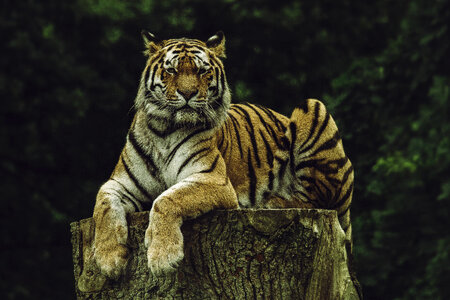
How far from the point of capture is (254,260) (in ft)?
15.9

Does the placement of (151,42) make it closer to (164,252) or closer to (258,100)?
(164,252)

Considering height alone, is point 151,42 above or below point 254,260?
above

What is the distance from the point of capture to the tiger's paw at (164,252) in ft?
15.8

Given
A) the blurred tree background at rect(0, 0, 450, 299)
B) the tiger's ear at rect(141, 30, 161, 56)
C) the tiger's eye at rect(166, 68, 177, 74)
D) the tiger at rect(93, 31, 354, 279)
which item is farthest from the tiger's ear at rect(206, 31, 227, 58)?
the blurred tree background at rect(0, 0, 450, 299)

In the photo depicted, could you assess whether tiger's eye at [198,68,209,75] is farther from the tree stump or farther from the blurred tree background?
the blurred tree background

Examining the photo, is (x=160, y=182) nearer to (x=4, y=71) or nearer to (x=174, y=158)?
(x=174, y=158)

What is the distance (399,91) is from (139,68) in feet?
13.5

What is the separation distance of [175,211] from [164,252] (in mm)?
311

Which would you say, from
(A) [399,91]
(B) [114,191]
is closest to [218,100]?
(B) [114,191]

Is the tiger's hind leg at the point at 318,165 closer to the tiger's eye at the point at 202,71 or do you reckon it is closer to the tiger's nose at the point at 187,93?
the tiger's eye at the point at 202,71

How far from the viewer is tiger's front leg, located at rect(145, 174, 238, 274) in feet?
15.8

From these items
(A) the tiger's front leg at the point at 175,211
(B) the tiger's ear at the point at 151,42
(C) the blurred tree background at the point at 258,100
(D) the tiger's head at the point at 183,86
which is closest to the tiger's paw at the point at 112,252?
(A) the tiger's front leg at the point at 175,211

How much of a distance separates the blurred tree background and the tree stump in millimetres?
4007

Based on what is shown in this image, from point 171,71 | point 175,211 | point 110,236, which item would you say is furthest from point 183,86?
point 110,236
